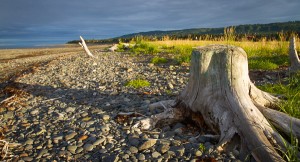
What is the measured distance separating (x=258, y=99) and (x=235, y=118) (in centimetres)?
82

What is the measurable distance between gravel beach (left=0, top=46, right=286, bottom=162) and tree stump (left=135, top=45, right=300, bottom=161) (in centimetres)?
23

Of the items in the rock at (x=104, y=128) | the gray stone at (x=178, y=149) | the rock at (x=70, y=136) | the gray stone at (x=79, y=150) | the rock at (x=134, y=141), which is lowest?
the gray stone at (x=79, y=150)

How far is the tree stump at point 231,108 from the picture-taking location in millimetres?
3428

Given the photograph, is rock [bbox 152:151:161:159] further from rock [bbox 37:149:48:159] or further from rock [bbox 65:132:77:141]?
rock [bbox 37:149:48:159]

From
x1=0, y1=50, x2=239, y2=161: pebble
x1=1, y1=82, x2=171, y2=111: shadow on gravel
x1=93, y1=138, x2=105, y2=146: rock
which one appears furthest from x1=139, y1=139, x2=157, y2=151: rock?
x1=1, y1=82, x2=171, y2=111: shadow on gravel

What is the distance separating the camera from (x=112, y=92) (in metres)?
7.33

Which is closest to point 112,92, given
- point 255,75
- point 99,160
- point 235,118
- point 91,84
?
point 91,84

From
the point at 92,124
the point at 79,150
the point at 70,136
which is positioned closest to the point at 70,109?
the point at 92,124

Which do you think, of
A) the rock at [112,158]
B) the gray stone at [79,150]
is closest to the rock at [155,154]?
the rock at [112,158]

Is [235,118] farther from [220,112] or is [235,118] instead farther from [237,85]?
[237,85]

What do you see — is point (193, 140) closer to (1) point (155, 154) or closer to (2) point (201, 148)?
(2) point (201, 148)

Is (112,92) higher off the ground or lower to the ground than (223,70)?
lower

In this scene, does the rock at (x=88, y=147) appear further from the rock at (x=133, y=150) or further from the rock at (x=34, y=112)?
the rock at (x=34, y=112)

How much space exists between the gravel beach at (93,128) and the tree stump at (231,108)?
0.23 metres
